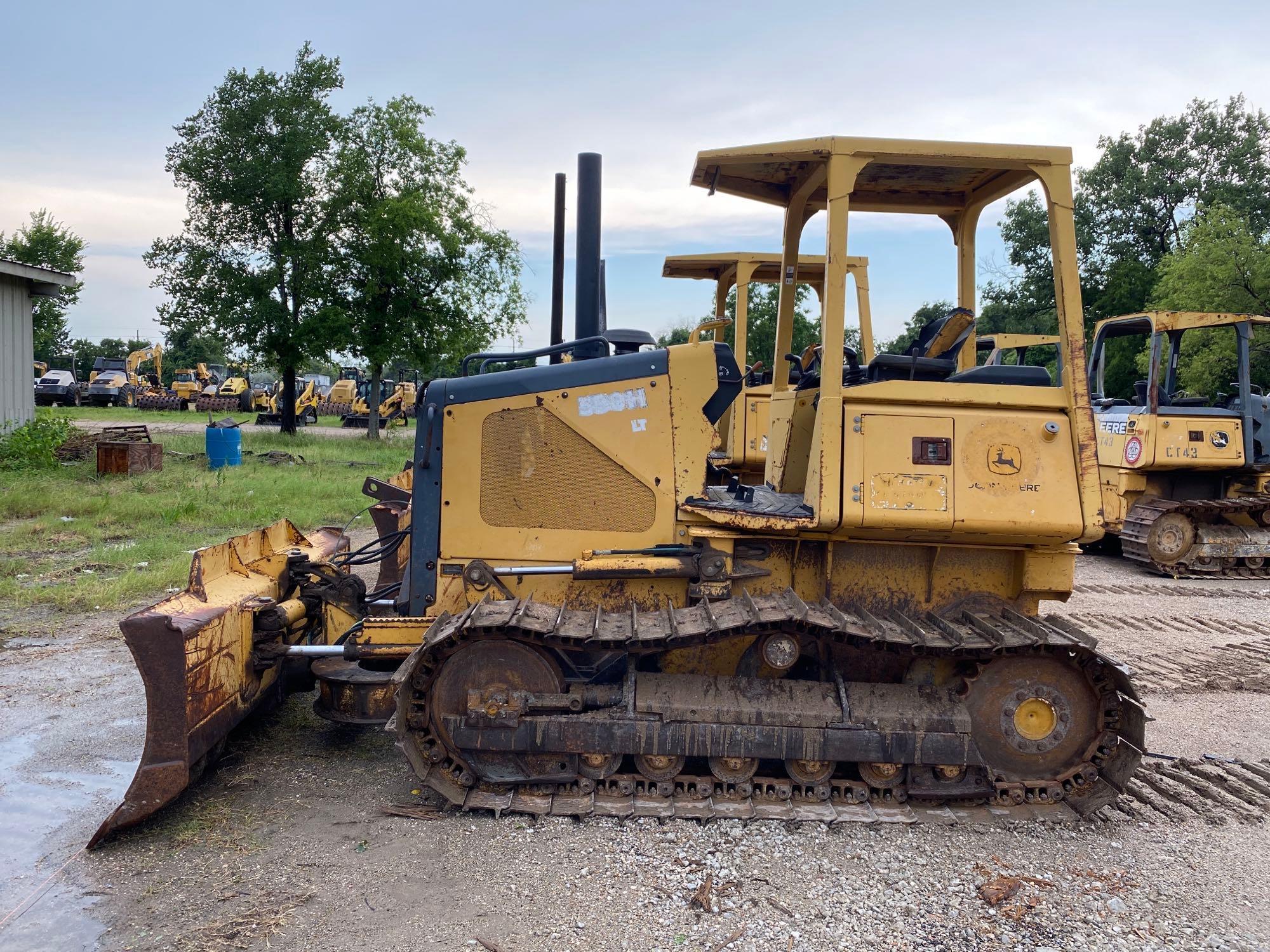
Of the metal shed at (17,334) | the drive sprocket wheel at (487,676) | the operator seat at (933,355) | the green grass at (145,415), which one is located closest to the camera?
the drive sprocket wheel at (487,676)

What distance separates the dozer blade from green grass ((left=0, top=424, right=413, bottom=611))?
12.9 ft

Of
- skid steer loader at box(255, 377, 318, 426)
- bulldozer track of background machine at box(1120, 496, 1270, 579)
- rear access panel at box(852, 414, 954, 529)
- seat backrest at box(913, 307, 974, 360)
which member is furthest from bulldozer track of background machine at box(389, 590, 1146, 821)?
skid steer loader at box(255, 377, 318, 426)

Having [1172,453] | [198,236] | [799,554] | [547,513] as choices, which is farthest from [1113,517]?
[198,236]

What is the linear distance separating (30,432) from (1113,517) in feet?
56.4

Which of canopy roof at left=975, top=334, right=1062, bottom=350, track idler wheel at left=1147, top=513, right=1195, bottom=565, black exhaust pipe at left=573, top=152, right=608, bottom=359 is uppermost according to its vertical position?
canopy roof at left=975, top=334, right=1062, bottom=350

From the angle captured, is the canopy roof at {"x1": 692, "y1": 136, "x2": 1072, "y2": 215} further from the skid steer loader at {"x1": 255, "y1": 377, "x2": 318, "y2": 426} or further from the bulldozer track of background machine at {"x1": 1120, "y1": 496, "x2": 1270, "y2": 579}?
the skid steer loader at {"x1": 255, "y1": 377, "x2": 318, "y2": 426}

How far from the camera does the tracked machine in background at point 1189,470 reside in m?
11.0

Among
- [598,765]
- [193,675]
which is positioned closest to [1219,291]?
[598,765]

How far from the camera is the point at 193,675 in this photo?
3980mm

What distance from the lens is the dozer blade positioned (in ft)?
12.5

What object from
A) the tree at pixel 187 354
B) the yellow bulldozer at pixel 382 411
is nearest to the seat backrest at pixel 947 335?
the yellow bulldozer at pixel 382 411

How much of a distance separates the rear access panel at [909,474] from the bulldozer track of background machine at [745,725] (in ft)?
1.67

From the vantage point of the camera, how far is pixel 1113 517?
1166 cm

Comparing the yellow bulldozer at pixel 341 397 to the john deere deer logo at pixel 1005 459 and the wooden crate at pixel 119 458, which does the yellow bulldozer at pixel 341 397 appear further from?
the john deere deer logo at pixel 1005 459
